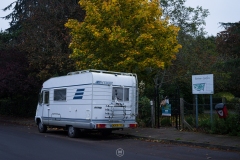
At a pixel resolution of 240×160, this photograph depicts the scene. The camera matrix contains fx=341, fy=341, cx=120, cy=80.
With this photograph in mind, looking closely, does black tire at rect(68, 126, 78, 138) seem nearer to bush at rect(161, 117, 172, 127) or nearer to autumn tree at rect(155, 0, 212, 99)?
bush at rect(161, 117, 172, 127)

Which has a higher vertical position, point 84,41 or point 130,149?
point 84,41

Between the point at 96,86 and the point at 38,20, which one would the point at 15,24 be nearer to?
the point at 38,20

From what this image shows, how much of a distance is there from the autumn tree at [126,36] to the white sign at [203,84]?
225cm

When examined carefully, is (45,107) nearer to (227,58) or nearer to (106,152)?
(106,152)

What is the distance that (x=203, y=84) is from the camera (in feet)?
54.1

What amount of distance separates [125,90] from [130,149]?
435 centimetres

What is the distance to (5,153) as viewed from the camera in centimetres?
1102

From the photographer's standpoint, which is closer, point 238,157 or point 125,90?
point 238,157

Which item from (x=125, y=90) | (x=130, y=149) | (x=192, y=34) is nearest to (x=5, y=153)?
(x=130, y=149)

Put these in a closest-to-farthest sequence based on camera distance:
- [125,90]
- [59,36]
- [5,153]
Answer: [5,153] → [125,90] → [59,36]

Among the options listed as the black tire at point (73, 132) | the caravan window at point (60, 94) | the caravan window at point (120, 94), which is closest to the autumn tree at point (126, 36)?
the caravan window at point (120, 94)

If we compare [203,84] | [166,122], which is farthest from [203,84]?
[166,122]

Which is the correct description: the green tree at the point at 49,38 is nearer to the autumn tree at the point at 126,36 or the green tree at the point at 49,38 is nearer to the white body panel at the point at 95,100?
the autumn tree at the point at 126,36

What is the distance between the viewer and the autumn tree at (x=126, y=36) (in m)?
18.2
